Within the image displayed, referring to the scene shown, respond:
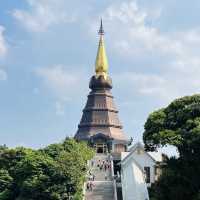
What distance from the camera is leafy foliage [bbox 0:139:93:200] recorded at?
40812 millimetres

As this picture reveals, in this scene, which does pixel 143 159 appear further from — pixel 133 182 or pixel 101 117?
pixel 101 117

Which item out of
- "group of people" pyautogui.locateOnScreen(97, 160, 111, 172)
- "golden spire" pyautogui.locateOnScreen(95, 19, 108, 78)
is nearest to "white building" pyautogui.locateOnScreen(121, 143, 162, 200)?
"group of people" pyautogui.locateOnScreen(97, 160, 111, 172)

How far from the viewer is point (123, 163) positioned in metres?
46.8

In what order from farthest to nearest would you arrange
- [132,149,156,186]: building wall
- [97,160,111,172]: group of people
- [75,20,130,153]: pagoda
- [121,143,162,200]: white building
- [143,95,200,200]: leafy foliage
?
[75,20,130,153]: pagoda, [97,160,111,172]: group of people, [132,149,156,186]: building wall, [121,143,162,200]: white building, [143,95,200,200]: leafy foliage

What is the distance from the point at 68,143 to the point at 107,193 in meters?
8.69

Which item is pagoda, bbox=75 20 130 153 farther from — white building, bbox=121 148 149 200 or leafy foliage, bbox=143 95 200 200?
leafy foliage, bbox=143 95 200 200

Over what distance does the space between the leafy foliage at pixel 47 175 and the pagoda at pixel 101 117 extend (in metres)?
18.5

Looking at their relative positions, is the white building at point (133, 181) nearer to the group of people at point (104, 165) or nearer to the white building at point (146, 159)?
the white building at point (146, 159)

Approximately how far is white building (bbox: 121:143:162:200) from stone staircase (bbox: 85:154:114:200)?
3.61 feet

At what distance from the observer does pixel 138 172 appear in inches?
1750

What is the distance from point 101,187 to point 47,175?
418cm

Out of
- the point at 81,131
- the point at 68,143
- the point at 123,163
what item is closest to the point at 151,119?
the point at 123,163

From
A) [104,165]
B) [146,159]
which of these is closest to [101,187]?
[146,159]

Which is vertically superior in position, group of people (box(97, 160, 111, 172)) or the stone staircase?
group of people (box(97, 160, 111, 172))
